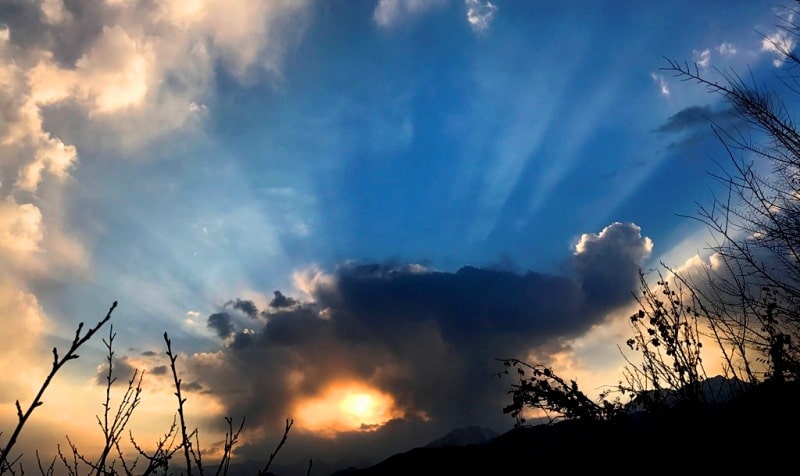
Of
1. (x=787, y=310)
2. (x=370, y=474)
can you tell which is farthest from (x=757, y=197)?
(x=370, y=474)

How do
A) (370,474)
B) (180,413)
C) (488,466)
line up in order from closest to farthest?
1. (180,413)
2. (488,466)
3. (370,474)

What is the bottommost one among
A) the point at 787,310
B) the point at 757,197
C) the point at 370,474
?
the point at 370,474

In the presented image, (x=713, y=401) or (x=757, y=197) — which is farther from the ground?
(x=757, y=197)

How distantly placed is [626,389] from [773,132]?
18.3 feet

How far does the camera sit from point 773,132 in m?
7.87

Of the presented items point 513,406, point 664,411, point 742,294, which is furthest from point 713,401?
point 513,406

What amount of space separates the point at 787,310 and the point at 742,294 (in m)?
1.35

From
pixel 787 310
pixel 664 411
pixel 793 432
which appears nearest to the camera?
pixel 793 432

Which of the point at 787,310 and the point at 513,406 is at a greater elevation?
the point at 787,310

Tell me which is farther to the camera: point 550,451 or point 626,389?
point 550,451

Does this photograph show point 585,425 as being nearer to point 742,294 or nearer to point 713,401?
point 713,401

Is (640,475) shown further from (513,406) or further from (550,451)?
(550,451)

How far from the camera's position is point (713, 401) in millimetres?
6848

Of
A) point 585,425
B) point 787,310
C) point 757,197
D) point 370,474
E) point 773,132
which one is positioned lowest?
point 370,474
